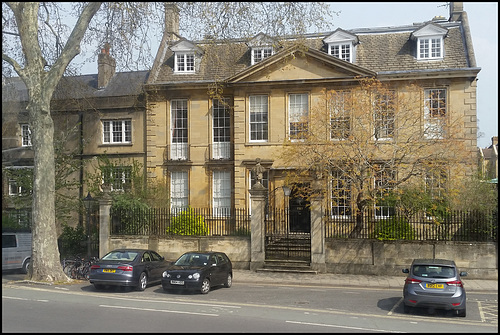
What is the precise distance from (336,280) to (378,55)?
47.8 feet

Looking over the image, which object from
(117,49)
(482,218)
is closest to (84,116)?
(117,49)

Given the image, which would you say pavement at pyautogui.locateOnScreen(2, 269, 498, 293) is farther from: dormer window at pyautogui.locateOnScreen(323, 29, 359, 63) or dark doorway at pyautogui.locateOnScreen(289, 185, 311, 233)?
dormer window at pyautogui.locateOnScreen(323, 29, 359, 63)

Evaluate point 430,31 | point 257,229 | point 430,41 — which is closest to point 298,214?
point 257,229

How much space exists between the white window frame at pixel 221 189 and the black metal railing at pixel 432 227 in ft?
28.7

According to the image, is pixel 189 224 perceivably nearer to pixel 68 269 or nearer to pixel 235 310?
pixel 68 269

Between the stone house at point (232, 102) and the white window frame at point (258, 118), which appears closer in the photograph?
the stone house at point (232, 102)

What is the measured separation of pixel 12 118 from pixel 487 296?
79.5ft

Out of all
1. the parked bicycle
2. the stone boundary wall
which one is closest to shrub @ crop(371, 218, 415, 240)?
the stone boundary wall

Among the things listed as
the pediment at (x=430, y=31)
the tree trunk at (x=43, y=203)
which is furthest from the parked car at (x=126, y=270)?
the pediment at (x=430, y=31)

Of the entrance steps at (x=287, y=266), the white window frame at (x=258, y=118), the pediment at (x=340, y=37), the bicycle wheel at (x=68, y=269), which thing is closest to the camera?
the bicycle wheel at (x=68, y=269)

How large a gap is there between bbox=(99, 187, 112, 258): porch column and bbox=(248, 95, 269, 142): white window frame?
29.8ft

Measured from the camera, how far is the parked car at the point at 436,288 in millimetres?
14094

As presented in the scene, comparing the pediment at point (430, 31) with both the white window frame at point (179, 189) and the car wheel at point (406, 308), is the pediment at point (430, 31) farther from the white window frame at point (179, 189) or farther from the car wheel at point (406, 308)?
the car wheel at point (406, 308)

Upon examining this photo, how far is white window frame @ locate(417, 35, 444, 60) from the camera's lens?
2900 centimetres
